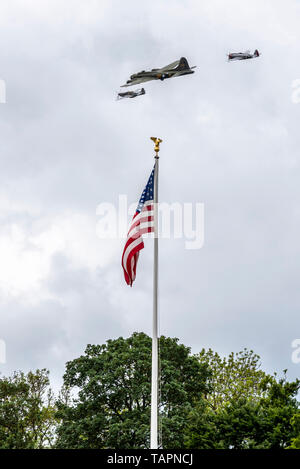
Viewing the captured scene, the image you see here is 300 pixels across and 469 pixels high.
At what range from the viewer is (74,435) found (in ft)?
119

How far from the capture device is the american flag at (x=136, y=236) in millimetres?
20188

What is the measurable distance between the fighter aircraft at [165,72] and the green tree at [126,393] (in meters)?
17.0

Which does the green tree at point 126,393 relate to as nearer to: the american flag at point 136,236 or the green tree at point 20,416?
the green tree at point 20,416

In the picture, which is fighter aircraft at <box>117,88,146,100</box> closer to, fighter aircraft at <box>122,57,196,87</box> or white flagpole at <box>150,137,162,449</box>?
fighter aircraft at <box>122,57,196,87</box>

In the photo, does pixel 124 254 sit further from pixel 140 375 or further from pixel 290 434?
pixel 140 375

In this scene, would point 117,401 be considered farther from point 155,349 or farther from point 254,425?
point 155,349

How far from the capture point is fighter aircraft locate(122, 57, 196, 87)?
27.4 meters

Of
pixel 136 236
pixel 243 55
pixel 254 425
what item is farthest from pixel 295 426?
pixel 243 55

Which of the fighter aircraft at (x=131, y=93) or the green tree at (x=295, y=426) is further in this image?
the fighter aircraft at (x=131, y=93)

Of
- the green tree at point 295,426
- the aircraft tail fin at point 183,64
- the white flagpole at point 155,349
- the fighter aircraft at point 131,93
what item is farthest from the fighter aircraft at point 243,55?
the green tree at point 295,426

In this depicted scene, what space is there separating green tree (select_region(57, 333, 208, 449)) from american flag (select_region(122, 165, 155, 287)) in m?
17.4

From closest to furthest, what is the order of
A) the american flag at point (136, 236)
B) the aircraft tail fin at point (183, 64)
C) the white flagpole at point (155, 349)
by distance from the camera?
1. the white flagpole at point (155, 349)
2. the american flag at point (136, 236)
3. the aircraft tail fin at point (183, 64)
